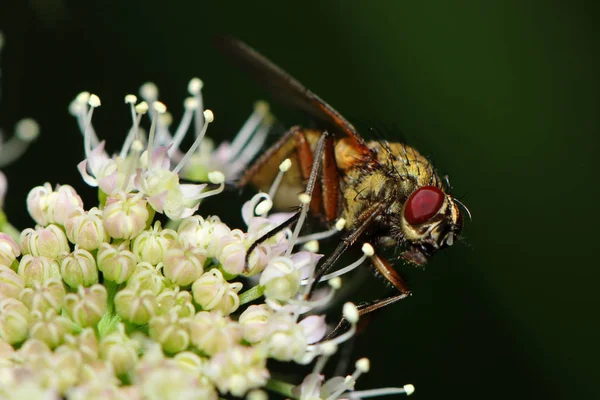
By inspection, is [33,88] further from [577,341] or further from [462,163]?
[577,341]

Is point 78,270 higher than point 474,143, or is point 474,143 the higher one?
point 474,143

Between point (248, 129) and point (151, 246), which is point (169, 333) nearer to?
point (151, 246)

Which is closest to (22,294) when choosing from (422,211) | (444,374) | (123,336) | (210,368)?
(123,336)

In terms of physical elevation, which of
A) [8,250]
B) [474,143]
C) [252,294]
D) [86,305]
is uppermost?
[474,143]

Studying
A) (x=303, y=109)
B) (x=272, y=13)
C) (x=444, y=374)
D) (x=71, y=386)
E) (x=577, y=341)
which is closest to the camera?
(x=71, y=386)

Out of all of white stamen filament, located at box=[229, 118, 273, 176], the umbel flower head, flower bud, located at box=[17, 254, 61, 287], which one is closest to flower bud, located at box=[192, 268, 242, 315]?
the umbel flower head

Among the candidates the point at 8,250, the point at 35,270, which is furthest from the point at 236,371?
the point at 8,250
